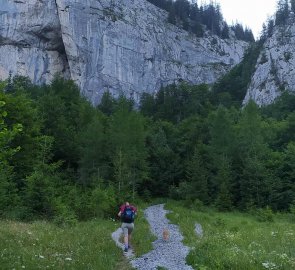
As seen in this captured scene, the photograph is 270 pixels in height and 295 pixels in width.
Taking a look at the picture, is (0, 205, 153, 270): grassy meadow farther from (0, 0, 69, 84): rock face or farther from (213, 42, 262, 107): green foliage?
(213, 42, 262, 107): green foliage

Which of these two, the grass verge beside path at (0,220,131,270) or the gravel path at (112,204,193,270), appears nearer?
the grass verge beside path at (0,220,131,270)

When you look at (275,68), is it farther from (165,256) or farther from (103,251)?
(103,251)

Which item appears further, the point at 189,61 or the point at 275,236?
the point at 189,61

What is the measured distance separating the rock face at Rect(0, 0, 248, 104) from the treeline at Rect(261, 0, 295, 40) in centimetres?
3886

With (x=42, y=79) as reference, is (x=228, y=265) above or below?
below

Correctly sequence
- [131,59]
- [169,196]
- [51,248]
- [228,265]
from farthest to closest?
[131,59], [169,196], [51,248], [228,265]

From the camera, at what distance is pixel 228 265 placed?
43.6ft

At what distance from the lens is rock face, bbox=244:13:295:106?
11888 cm

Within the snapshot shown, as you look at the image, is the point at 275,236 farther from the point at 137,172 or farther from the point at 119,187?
the point at 137,172

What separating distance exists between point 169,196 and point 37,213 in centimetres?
3450

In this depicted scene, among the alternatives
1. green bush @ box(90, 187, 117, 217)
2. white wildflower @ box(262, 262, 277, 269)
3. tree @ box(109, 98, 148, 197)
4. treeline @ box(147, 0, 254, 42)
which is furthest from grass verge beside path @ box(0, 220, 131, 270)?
treeline @ box(147, 0, 254, 42)

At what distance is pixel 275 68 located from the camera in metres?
122

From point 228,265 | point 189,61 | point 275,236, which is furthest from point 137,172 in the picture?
point 189,61

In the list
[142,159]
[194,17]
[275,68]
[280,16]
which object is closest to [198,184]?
[142,159]
